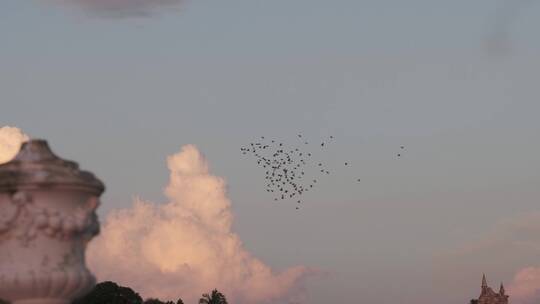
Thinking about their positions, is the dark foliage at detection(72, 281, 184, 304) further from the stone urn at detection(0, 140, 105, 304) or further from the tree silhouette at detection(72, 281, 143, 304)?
the stone urn at detection(0, 140, 105, 304)

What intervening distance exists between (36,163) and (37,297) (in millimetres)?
1324

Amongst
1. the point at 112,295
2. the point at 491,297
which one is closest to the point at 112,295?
the point at 112,295

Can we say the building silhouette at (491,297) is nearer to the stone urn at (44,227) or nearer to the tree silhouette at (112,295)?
the tree silhouette at (112,295)

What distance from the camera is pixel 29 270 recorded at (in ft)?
39.5

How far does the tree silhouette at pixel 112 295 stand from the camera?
8794 centimetres

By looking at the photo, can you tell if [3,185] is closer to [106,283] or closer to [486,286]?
[106,283]

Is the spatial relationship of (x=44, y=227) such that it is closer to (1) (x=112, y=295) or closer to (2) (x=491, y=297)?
(1) (x=112, y=295)

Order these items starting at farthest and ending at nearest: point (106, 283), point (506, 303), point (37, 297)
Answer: point (506, 303) < point (106, 283) < point (37, 297)

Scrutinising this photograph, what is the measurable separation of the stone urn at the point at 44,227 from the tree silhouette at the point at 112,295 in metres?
75.6

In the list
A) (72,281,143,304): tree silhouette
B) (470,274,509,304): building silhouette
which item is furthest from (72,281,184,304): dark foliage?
(470,274,509,304): building silhouette

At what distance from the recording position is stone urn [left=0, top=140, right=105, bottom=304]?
1201 cm

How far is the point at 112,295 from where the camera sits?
296 feet

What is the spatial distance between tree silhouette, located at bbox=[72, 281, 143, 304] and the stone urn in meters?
75.6

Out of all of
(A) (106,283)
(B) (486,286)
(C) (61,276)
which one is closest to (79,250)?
(C) (61,276)
